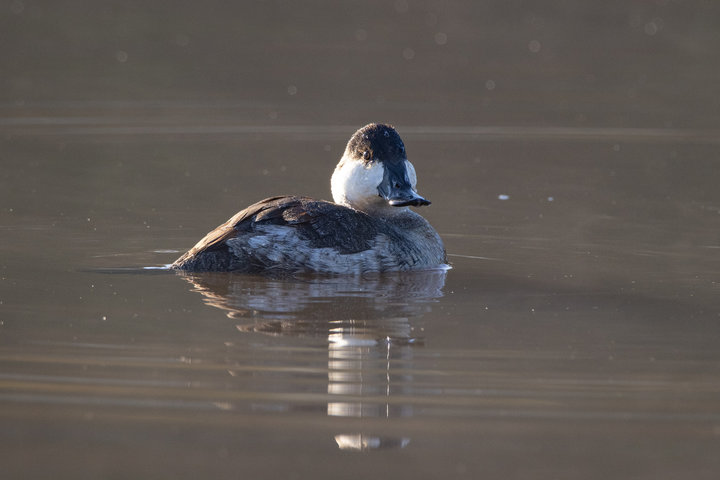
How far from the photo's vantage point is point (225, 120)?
1493cm

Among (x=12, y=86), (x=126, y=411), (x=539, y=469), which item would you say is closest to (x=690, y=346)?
(x=539, y=469)

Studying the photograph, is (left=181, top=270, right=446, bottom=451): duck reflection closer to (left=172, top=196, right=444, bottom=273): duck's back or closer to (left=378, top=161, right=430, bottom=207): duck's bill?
(left=172, top=196, right=444, bottom=273): duck's back

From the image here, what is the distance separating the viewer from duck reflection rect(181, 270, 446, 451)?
16.6ft

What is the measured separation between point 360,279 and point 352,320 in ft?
3.60

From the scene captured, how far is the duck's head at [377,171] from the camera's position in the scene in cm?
793

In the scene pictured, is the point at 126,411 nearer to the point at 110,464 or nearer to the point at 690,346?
the point at 110,464

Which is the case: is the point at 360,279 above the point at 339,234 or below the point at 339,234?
below

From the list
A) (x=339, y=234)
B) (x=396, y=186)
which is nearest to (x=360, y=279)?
(x=339, y=234)

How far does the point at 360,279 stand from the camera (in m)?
7.70

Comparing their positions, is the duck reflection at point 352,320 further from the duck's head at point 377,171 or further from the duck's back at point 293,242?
the duck's head at point 377,171

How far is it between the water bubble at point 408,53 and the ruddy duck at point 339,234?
1136 centimetres

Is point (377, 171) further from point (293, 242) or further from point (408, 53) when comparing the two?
point (408, 53)

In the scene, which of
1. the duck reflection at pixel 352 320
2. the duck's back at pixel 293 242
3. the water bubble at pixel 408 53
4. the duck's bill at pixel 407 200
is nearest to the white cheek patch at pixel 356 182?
the duck's bill at pixel 407 200

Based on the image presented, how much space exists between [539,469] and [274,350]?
1.93 meters
